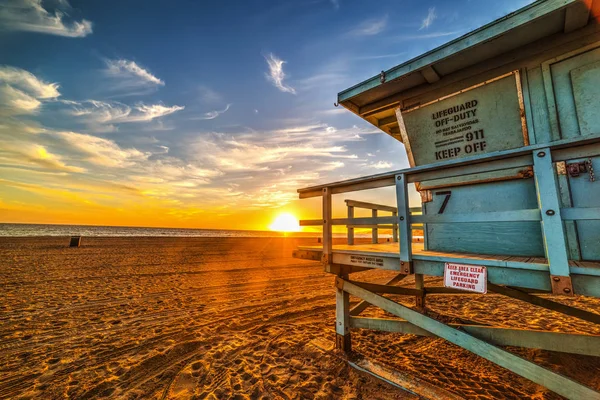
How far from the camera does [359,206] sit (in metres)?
5.49

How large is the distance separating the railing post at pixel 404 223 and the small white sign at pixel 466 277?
431mm

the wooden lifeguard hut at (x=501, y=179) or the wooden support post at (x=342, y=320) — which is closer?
the wooden lifeguard hut at (x=501, y=179)

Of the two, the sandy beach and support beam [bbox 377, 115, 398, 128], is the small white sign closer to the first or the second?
the sandy beach

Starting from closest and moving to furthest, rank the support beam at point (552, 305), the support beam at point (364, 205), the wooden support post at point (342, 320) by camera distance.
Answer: the support beam at point (552, 305) → the wooden support post at point (342, 320) → the support beam at point (364, 205)

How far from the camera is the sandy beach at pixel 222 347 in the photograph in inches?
137

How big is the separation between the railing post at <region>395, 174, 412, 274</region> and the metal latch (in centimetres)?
205

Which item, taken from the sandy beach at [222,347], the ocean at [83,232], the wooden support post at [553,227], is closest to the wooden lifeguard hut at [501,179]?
the wooden support post at [553,227]

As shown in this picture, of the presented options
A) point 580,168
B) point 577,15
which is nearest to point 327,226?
point 580,168

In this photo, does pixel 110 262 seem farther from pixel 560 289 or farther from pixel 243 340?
pixel 560 289

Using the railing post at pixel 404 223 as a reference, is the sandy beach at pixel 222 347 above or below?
below

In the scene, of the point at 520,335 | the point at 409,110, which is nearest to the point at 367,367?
the point at 520,335

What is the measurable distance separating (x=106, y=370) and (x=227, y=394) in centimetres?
213

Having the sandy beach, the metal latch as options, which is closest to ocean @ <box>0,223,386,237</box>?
the sandy beach

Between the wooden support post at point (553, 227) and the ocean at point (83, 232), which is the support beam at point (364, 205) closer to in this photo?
the wooden support post at point (553, 227)
